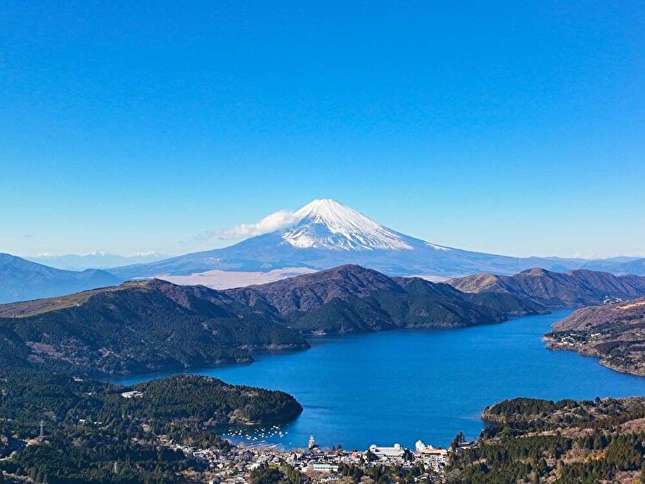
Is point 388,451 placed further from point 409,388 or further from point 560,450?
point 409,388

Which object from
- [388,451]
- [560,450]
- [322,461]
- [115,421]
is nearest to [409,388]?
[388,451]

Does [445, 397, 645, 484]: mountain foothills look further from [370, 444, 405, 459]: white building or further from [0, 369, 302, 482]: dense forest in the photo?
[0, 369, 302, 482]: dense forest

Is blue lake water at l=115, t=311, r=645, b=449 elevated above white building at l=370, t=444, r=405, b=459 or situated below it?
above

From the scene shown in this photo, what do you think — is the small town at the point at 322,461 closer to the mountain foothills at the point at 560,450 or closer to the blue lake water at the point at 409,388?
the mountain foothills at the point at 560,450

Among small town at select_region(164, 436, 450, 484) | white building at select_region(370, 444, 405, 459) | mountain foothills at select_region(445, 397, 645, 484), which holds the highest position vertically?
mountain foothills at select_region(445, 397, 645, 484)

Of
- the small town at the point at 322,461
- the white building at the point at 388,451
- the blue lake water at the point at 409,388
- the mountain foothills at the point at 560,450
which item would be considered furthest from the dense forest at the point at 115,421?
the mountain foothills at the point at 560,450

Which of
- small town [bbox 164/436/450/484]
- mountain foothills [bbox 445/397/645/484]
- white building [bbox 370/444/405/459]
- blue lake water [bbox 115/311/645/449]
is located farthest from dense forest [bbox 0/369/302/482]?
mountain foothills [bbox 445/397/645/484]

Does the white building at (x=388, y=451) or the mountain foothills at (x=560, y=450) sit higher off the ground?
the mountain foothills at (x=560, y=450)
